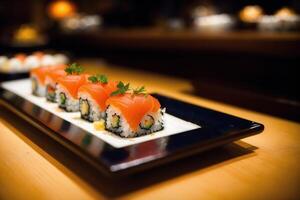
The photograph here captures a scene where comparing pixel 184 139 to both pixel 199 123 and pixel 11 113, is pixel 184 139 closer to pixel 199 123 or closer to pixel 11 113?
pixel 199 123

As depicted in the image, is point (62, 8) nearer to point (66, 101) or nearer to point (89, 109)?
point (66, 101)

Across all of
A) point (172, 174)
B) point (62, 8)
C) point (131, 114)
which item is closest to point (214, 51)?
point (131, 114)

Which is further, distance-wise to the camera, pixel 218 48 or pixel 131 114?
pixel 218 48

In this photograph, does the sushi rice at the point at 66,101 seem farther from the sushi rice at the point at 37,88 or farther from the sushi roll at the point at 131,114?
the sushi roll at the point at 131,114

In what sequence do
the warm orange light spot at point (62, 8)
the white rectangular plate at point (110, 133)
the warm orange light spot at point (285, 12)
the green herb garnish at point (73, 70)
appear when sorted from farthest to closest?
the warm orange light spot at point (62, 8) < the warm orange light spot at point (285, 12) < the green herb garnish at point (73, 70) < the white rectangular plate at point (110, 133)

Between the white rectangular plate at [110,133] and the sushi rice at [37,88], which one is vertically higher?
the sushi rice at [37,88]

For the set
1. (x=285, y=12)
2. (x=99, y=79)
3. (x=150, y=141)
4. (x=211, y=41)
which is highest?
(x=285, y=12)

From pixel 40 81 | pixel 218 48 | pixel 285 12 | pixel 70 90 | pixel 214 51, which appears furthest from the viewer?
pixel 285 12

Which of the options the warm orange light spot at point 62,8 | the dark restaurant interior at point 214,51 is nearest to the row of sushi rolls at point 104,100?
the dark restaurant interior at point 214,51
